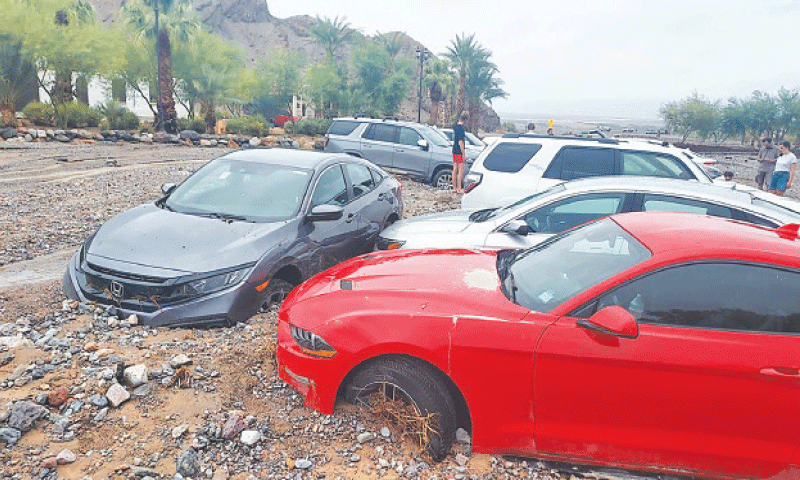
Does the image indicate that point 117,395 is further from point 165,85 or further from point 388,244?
point 165,85

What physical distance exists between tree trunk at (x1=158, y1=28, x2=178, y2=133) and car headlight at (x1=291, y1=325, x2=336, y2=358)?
2623cm

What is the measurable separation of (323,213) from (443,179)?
394 inches

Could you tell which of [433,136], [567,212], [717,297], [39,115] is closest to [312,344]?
[717,297]

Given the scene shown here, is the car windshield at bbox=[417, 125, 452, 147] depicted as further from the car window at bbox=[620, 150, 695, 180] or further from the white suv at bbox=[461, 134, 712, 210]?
the car window at bbox=[620, 150, 695, 180]

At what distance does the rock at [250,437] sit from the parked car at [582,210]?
2.76 meters

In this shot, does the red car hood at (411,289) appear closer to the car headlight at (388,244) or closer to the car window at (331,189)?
the car headlight at (388,244)

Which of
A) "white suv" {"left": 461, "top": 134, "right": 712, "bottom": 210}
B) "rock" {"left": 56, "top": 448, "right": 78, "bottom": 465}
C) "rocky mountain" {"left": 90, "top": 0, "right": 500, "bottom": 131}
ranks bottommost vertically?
"rock" {"left": 56, "top": 448, "right": 78, "bottom": 465}

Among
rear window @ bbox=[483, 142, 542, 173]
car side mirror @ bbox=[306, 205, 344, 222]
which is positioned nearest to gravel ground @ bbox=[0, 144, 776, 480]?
car side mirror @ bbox=[306, 205, 344, 222]

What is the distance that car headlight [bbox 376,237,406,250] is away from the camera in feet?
18.9

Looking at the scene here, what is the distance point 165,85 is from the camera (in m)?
27.0

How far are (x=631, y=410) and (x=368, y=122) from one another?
13.4m

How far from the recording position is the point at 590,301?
3043 millimetres

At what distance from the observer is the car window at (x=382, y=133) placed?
50.2 feet

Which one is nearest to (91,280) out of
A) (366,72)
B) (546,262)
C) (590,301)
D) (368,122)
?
(546,262)
